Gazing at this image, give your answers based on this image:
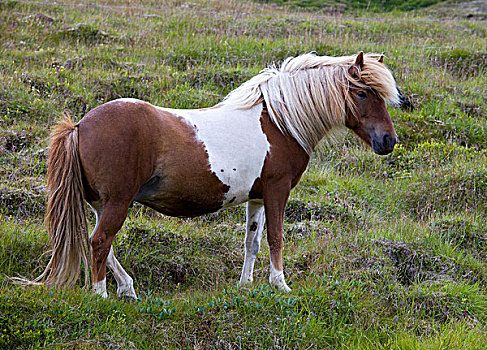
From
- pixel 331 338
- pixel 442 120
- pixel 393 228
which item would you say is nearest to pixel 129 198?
pixel 331 338

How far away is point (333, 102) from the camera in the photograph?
14.5ft

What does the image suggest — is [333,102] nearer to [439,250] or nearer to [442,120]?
[439,250]

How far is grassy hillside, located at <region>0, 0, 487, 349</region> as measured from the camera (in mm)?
3742

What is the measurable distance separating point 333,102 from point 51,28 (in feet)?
24.8

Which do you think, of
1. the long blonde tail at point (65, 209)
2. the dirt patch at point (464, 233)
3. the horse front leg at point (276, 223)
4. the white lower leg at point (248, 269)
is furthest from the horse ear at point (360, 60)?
the long blonde tail at point (65, 209)

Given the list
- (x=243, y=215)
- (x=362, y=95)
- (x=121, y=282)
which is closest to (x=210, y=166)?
(x=121, y=282)

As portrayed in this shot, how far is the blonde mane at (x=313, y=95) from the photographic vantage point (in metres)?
4.37

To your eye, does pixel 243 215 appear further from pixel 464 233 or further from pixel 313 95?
pixel 464 233

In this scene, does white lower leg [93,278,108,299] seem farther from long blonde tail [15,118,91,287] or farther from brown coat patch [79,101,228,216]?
brown coat patch [79,101,228,216]

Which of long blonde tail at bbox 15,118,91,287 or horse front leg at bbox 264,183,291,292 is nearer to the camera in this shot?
long blonde tail at bbox 15,118,91,287

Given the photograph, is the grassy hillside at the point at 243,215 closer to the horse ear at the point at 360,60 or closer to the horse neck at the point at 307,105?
the horse neck at the point at 307,105

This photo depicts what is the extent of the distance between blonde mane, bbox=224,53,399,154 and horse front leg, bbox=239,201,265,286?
2.47 feet

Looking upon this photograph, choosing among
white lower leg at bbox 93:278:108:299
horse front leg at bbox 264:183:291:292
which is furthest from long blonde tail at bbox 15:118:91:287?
horse front leg at bbox 264:183:291:292

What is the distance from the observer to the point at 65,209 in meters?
3.74
